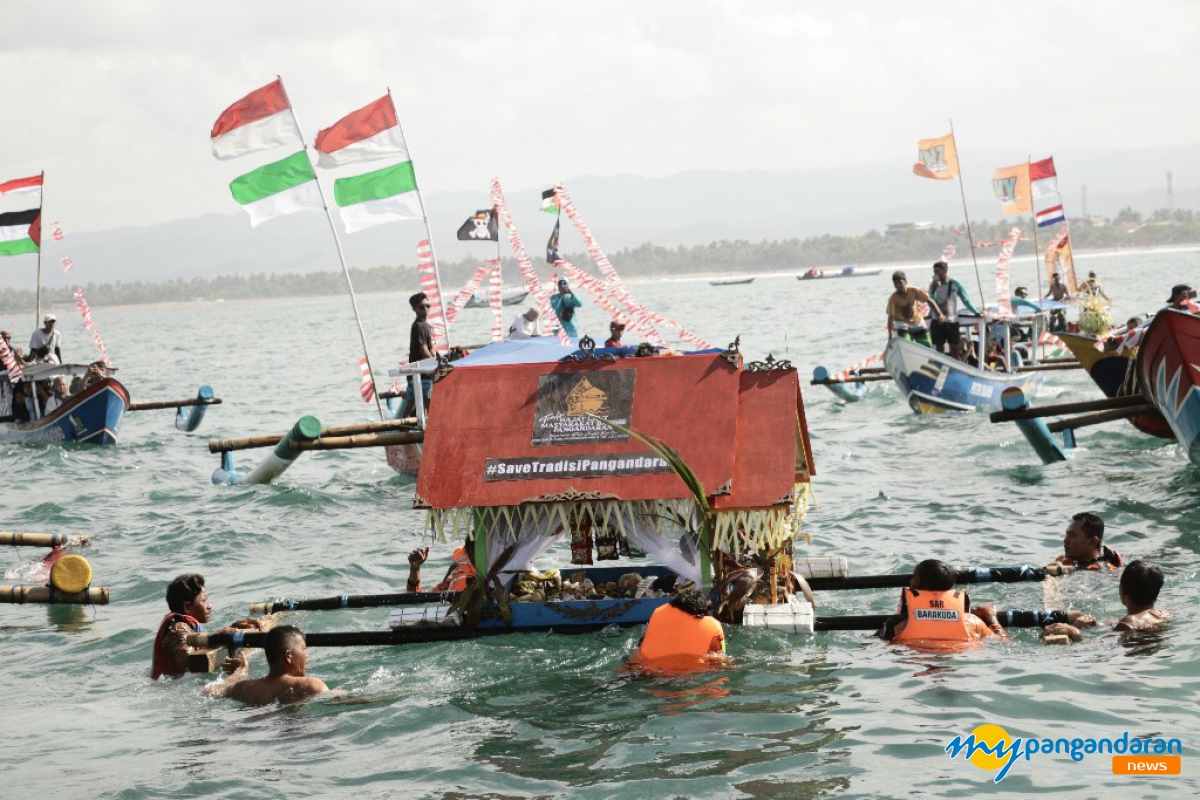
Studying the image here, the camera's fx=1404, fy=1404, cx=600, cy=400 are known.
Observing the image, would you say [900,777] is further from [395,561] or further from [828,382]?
[828,382]

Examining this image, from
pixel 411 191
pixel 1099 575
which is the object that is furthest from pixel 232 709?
pixel 411 191

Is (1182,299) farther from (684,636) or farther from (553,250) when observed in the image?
(684,636)

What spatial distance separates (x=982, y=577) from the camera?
491 inches

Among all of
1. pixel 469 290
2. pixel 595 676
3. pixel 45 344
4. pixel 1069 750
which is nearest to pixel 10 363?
pixel 45 344

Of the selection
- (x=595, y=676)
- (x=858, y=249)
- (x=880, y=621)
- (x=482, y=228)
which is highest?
(x=858, y=249)

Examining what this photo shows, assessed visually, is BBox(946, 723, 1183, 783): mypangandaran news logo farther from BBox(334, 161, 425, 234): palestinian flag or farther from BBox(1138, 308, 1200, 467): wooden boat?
BBox(334, 161, 425, 234): palestinian flag

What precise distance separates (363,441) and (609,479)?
934cm

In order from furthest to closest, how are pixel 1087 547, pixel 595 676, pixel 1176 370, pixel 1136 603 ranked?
pixel 1176 370 → pixel 1087 547 → pixel 1136 603 → pixel 595 676

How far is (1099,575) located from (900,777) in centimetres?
497

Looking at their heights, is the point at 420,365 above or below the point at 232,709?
above

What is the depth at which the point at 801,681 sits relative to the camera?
1103 cm

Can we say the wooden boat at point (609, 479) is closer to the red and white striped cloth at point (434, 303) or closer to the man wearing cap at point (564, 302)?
the red and white striped cloth at point (434, 303)

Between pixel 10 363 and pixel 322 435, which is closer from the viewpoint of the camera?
pixel 322 435

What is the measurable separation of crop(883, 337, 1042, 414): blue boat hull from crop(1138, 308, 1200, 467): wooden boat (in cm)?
790
